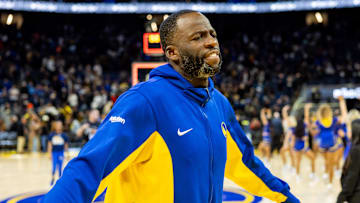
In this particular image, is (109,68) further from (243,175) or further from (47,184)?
(243,175)

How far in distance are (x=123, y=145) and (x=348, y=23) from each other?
26300 millimetres

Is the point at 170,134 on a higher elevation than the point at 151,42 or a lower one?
lower

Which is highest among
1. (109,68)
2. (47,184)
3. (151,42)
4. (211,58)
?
(151,42)

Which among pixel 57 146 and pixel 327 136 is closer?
pixel 327 136

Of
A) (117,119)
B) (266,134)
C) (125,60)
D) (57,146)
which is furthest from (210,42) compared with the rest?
(125,60)

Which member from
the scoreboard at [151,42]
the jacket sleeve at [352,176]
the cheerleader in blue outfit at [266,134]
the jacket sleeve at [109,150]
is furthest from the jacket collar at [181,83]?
the cheerleader in blue outfit at [266,134]

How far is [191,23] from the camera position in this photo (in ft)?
5.66

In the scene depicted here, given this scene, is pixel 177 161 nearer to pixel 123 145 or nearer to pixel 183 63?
pixel 123 145

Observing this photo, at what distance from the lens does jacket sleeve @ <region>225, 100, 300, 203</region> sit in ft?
6.78

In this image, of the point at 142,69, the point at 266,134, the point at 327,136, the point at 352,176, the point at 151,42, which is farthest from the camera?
the point at 266,134

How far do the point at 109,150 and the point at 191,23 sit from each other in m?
0.64

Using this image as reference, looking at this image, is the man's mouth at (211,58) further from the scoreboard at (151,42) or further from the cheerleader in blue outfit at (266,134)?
the cheerleader in blue outfit at (266,134)

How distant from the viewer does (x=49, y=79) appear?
68.9 ft

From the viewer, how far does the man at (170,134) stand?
1482 mm
